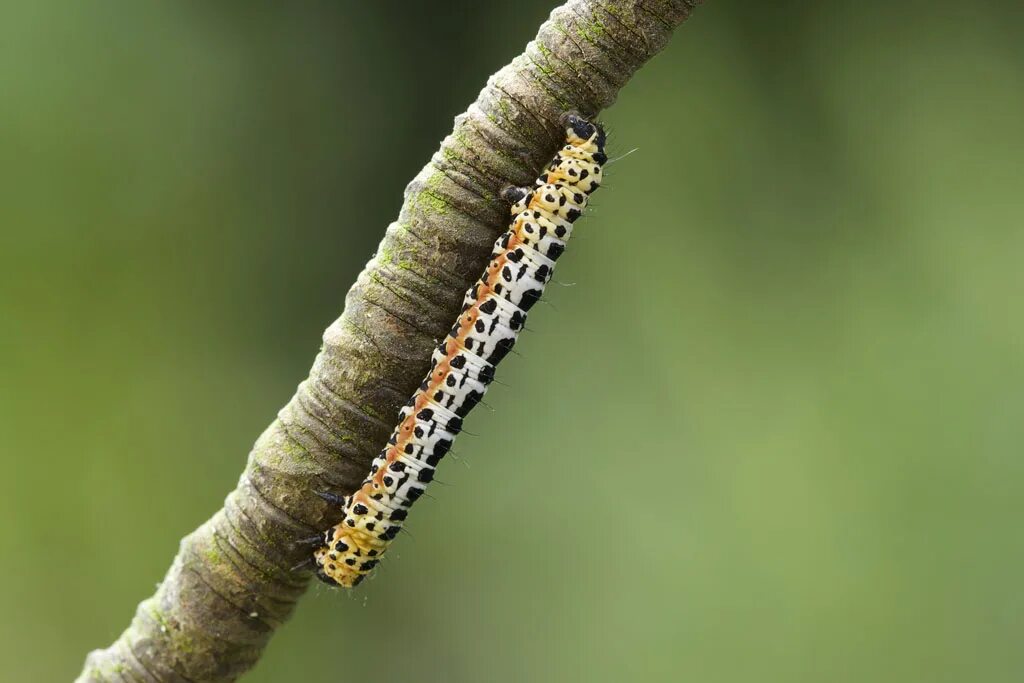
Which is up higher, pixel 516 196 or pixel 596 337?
pixel 596 337

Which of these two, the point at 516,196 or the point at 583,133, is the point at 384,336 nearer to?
the point at 516,196

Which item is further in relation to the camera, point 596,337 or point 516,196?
point 596,337

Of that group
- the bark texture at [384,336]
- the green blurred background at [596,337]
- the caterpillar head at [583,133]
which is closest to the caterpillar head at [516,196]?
the bark texture at [384,336]

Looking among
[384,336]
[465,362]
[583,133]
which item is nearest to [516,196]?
[583,133]

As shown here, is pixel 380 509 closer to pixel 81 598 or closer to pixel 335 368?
pixel 335 368

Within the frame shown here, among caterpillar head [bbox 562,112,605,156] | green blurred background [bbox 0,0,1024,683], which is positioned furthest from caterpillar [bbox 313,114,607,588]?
green blurred background [bbox 0,0,1024,683]

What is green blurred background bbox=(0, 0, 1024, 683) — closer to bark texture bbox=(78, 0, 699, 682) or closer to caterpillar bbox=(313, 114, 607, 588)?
caterpillar bbox=(313, 114, 607, 588)
